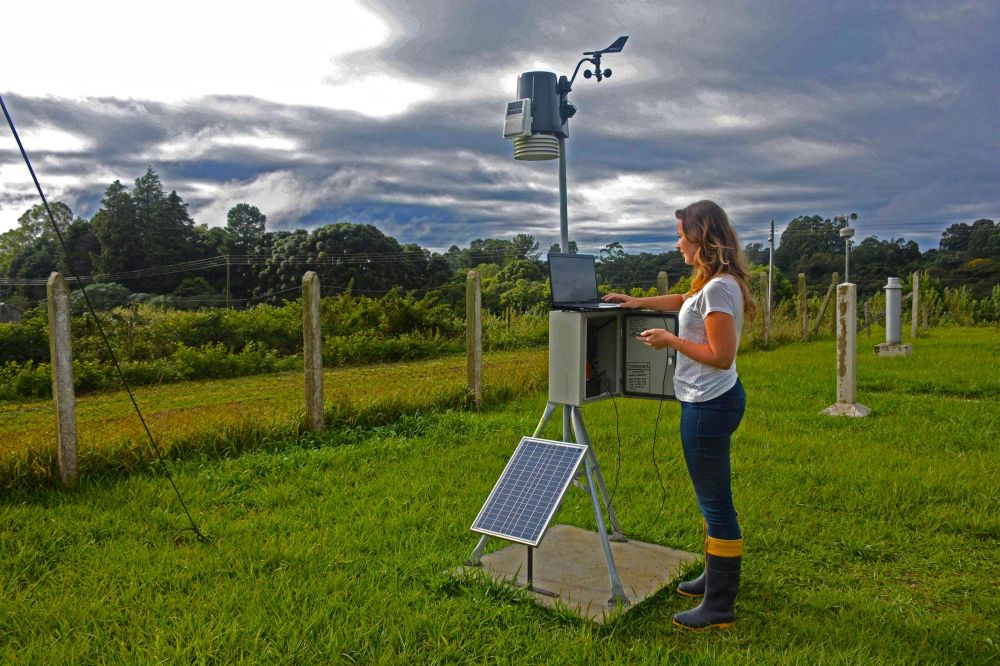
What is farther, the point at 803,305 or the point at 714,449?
the point at 803,305

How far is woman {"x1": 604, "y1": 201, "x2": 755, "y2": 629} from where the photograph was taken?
3.18 meters

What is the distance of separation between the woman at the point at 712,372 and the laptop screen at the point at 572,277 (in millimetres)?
619

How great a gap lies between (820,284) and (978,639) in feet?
82.1

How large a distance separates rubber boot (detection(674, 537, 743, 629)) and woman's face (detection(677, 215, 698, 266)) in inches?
51.3

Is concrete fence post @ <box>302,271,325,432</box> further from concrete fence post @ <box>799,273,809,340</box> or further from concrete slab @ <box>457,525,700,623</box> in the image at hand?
concrete fence post @ <box>799,273,809,340</box>

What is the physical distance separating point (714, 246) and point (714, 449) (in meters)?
0.90

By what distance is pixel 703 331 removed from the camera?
3.30m

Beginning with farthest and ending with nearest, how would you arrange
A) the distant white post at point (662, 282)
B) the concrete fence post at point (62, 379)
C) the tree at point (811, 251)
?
the tree at point (811, 251), the distant white post at point (662, 282), the concrete fence post at point (62, 379)

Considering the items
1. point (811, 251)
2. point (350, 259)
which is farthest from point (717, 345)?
point (350, 259)

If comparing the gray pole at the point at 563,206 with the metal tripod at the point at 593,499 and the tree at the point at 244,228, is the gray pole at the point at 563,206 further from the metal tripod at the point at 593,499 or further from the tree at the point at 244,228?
the tree at the point at 244,228

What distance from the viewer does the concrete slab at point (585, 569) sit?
369 centimetres

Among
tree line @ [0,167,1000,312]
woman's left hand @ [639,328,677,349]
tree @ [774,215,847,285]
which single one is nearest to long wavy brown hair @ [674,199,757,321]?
woman's left hand @ [639,328,677,349]

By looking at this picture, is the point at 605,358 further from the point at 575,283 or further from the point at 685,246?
the point at 685,246

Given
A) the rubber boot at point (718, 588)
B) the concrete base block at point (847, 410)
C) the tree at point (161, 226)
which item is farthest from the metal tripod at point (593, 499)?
the tree at point (161, 226)
